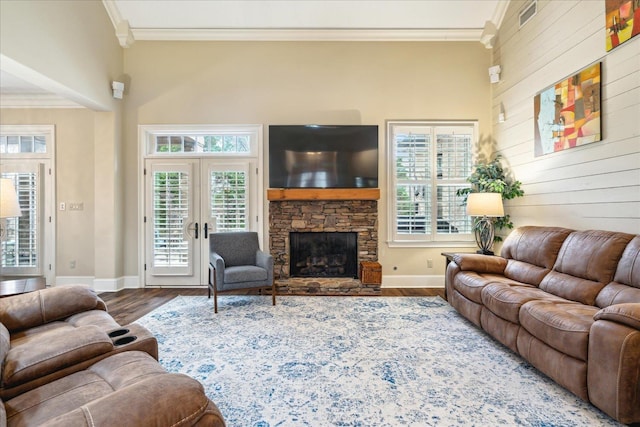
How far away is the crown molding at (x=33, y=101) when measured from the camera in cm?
488

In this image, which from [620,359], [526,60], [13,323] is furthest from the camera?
[526,60]

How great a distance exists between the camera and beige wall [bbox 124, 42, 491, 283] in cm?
491

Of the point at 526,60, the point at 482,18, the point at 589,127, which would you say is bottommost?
the point at 589,127

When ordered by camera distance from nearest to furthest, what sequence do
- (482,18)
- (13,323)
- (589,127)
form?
(13,323), (589,127), (482,18)

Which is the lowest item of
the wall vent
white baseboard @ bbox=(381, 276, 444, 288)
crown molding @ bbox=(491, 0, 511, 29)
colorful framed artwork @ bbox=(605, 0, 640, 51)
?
white baseboard @ bbox=(381, 276, 444, 288)

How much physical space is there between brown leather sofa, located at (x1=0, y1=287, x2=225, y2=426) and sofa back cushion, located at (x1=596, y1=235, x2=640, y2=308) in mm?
2818

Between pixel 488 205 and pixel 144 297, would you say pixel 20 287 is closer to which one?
pixel 144 297

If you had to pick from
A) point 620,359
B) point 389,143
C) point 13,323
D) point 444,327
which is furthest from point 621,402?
point 389,143

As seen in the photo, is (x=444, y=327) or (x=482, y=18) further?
(x=482, y=18)

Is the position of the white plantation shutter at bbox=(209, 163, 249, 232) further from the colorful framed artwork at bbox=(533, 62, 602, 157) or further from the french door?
the colorful framed artwork at bbox=(533, 62, 602, 157)

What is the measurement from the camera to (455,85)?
195 inches

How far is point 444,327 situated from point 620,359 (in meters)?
1.62

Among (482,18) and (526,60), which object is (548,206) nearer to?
(526,60)

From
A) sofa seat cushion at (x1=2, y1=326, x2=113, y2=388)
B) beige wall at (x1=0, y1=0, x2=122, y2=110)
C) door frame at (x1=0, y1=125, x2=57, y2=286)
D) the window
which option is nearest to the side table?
sofa seat cushion at (x1=2, y1=326, x2=113, y2=388)
